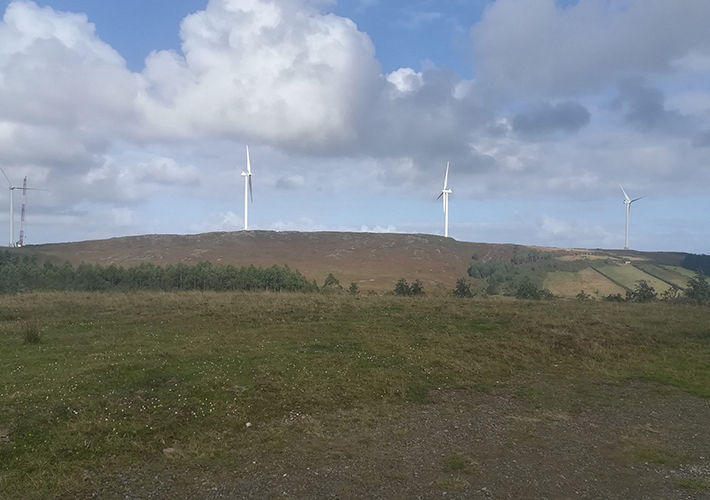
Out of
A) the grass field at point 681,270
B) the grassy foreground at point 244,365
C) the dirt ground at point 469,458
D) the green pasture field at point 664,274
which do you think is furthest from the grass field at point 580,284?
the dirt ground at point 469,458

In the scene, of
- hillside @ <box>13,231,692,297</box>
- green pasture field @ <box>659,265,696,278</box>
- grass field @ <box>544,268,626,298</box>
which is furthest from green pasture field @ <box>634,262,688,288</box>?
grass field @ <box>544,268,626,298</box>

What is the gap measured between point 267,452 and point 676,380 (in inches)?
523

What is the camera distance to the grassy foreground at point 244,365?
373 inches

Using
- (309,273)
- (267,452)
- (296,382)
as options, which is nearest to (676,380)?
(296,382)

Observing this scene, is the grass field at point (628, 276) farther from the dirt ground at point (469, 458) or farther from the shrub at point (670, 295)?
the dirt ground at point (469, 458)

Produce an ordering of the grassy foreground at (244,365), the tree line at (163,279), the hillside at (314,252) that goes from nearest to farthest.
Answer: the grassy foreground at (244,365)
the tree line at (163,279)
the hillside at (314,252)

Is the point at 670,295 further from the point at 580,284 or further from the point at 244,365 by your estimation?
the point at 244,365

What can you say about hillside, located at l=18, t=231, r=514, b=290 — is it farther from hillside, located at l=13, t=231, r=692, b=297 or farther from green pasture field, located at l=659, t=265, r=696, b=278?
green pasture field, located at l=659, t=265, r=696, b=278

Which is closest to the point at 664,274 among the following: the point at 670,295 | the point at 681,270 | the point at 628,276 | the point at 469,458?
the point at 628,276

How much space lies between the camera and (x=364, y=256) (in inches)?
3676

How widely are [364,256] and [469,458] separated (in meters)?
84.2

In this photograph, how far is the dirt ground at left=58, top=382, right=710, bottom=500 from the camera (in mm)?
7934

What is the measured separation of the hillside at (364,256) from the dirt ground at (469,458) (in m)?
52.4

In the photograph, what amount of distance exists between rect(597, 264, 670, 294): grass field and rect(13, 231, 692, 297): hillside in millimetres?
22
